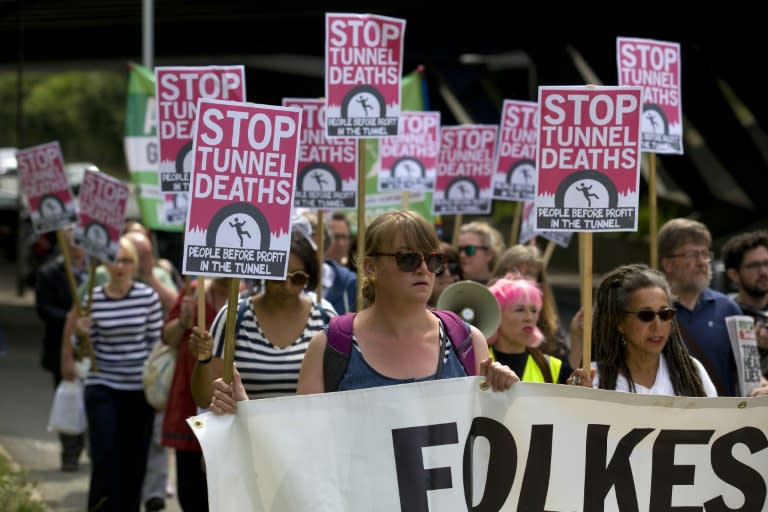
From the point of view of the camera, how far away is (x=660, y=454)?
192 inches

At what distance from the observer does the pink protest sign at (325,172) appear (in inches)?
331

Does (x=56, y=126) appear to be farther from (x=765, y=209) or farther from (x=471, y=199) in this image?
(x=471, y=199)

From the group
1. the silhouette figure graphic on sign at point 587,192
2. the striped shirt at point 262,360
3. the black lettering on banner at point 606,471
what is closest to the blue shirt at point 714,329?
the silhouette figure graphic on sign at point 587,192

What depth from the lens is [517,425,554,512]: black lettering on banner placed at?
4.78 m

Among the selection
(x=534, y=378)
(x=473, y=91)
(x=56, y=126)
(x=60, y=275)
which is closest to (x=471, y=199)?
(x=60, y=275)

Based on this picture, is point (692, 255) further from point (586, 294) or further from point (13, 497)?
point (13, 497)

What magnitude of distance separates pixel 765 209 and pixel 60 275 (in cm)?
1796

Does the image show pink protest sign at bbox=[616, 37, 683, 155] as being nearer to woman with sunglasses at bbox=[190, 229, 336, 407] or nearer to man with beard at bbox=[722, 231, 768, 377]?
man with beard at bbox=[722, 231, 768, 377]

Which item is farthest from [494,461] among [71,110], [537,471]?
[71,110]

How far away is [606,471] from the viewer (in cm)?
484

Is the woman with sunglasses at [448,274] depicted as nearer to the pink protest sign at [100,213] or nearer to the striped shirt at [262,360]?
the striped shirt at [262,360]

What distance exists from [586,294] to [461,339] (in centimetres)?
84

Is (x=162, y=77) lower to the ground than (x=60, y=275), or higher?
higher

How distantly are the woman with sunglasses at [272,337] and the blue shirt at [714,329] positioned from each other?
1.77 metres
